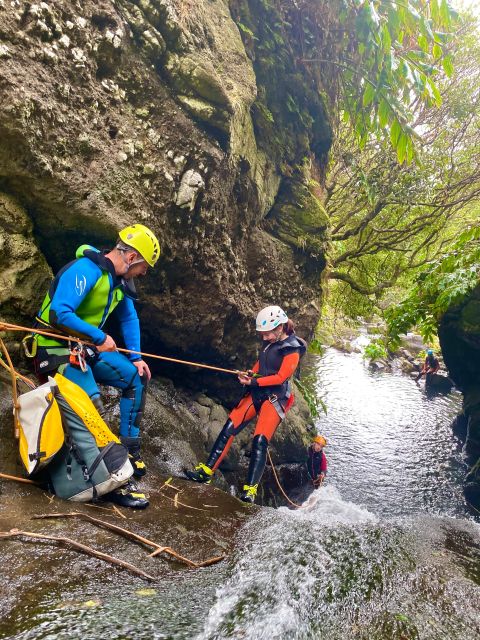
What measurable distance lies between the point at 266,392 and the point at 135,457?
235 cm

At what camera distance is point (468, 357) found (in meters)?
11.3

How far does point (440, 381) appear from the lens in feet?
63.9

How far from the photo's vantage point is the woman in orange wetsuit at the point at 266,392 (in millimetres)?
5773

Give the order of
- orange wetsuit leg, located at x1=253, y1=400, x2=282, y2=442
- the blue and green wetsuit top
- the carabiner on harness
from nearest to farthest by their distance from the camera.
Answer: the blue and green wetsuit top → the carabiner on harness → orange wetsuit leg, located at x1=253, y1=400, x2=282, y2=442

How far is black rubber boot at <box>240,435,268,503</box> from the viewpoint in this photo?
17.9 ft

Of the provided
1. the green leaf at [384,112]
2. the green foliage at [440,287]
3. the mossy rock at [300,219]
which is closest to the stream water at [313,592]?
the green foliage at [440,287]

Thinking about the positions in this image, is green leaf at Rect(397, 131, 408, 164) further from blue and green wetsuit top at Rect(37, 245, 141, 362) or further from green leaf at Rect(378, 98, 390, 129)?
blue and green wetsuit top at Rect(37, 245, 141, 362)

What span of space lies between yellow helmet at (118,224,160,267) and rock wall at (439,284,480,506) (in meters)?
8.95

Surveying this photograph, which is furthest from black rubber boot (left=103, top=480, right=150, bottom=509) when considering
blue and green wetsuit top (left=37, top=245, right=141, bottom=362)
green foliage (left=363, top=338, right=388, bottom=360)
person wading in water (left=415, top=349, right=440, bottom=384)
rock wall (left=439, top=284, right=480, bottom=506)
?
person wading in water (left=415, top=349, right=440, bottom=384)

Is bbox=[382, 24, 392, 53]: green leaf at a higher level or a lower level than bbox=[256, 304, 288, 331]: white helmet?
higher

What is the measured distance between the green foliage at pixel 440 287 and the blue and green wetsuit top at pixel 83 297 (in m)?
6.93

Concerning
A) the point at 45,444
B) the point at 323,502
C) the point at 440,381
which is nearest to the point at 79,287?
the point at 45,444

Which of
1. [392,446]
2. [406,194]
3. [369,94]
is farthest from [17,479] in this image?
[406,194]

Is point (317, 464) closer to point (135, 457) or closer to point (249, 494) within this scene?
point (249, 494)
